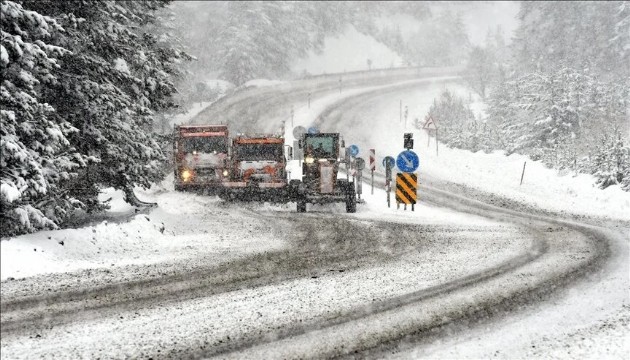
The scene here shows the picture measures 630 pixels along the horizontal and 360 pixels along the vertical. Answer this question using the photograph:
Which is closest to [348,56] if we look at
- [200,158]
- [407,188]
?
[200,158]

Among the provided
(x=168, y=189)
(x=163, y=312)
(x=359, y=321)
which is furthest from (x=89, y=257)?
(x=168, y=189)

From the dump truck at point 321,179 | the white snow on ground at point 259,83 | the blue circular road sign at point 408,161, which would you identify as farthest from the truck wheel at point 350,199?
the white snow on ground at point 259,83

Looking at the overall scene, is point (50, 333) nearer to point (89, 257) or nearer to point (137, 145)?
point (89, 257)

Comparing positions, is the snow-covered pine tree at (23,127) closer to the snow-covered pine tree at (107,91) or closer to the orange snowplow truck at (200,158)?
the snow-covered pine tree at (107,91)

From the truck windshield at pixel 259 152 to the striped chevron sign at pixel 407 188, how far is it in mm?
4844

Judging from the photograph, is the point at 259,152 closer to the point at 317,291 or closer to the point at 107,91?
the point at 107,91

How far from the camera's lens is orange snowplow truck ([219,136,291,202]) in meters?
20.4

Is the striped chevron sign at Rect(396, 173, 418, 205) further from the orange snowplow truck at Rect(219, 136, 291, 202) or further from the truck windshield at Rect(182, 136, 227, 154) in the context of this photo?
the truck windshield at Rect(182, 136, 227, 154)

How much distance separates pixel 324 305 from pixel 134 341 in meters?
2.36

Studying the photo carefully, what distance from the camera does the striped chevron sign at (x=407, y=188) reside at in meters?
18.2

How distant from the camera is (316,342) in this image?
19.8 feet

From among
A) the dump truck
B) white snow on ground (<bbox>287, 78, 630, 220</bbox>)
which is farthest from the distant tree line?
the dump truck

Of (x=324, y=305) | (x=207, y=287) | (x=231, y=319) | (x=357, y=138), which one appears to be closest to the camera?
(x=231, y=319)

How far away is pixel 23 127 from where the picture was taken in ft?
30.9
